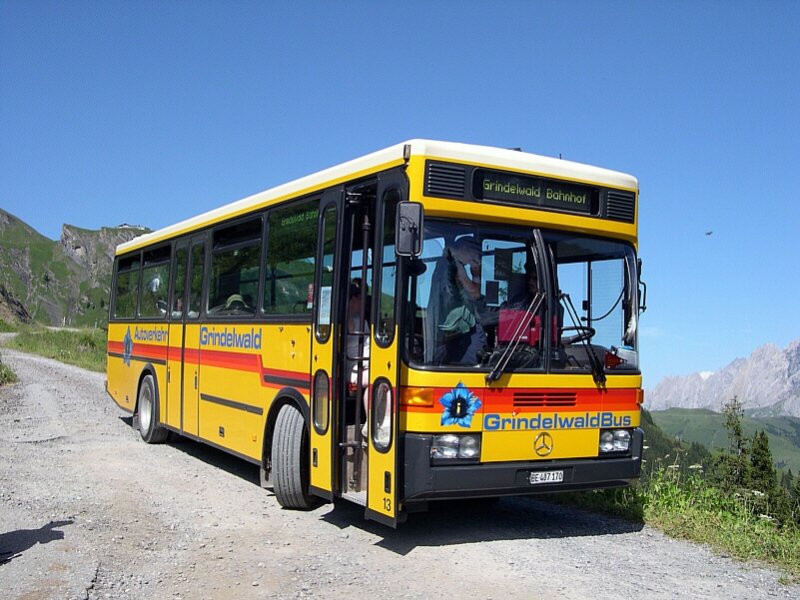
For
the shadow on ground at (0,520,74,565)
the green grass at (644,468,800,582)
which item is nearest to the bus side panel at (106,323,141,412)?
the shadow on ground at (0,520,74,565)

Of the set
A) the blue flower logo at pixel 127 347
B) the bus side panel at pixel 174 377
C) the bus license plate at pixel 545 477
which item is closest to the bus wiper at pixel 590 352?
the bus license plate at pixel 545 477

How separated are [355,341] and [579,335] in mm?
1986

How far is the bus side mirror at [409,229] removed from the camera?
6.71 m

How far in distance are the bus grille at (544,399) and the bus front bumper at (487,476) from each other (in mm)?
480

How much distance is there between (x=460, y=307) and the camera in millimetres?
7055

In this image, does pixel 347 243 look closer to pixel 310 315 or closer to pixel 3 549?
pixel 310 315

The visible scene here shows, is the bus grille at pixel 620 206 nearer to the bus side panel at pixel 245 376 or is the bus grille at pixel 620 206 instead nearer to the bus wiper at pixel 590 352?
the bus wiper at pixel 590 352

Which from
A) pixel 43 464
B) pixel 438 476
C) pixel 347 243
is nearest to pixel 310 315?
pixel 347 243

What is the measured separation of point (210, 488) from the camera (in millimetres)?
9984

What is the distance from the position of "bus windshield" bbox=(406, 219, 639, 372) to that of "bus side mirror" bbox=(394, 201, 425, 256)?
32cm

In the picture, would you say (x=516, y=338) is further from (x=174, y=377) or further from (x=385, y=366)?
(x=174, y=377)

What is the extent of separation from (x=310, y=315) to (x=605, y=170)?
307cm

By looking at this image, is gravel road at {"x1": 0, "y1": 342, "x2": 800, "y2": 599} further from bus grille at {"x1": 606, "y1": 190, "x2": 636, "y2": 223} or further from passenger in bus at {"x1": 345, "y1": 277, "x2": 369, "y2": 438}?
bus grille at {"x1": 606, "y1": 190, "x2": 636, "y2": 223}

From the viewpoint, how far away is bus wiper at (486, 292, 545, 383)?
706cm
